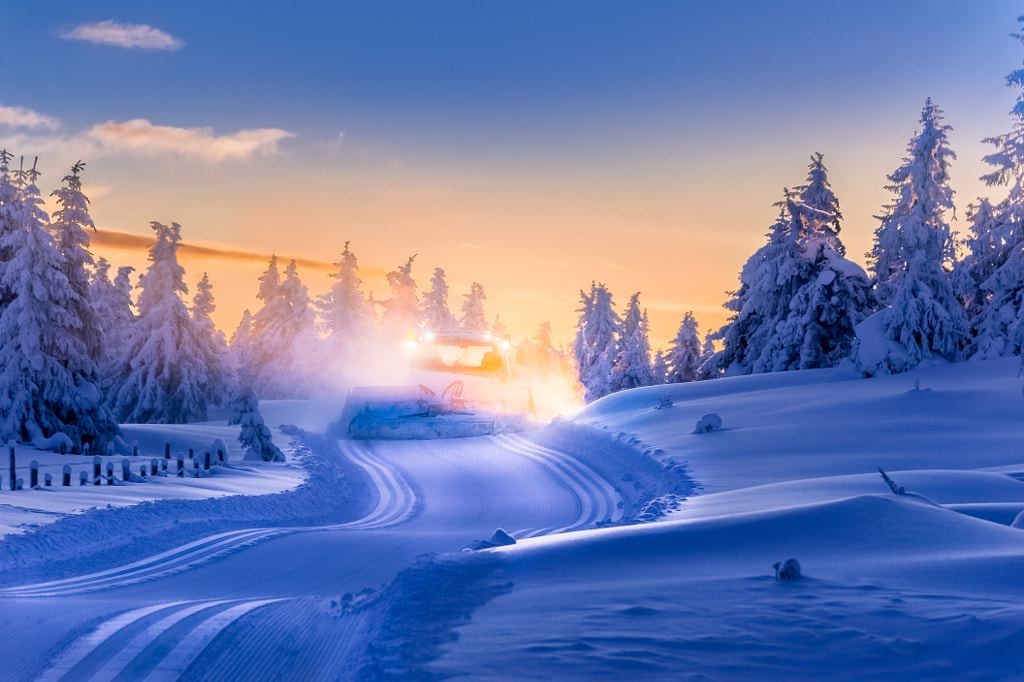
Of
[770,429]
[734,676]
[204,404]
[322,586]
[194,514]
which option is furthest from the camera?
[204,404]

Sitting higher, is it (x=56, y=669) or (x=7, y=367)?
(x=7, y=367)

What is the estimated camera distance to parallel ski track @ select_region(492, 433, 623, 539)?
10742 mm

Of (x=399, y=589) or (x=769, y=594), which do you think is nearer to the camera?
(x=769, y=594)

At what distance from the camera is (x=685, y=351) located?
47.8 m

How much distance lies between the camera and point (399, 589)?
523 cm

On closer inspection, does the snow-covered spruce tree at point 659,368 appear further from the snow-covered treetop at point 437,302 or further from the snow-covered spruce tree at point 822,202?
the snow-covered spruce tree at point 822,202

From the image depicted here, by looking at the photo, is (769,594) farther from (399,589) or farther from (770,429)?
(770,429)

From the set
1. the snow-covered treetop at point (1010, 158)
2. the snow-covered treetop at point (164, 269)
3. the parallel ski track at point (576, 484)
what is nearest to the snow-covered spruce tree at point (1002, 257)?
the snow-covered treetop at point (1010, 158)

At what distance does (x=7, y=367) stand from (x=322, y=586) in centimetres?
1956

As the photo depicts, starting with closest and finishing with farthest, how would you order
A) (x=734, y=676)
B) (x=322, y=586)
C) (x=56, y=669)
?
(x=734, y=676) → (x=56, y=669) → (x=322, y=586)

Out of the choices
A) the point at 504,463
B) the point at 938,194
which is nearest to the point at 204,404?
the point at 504,463

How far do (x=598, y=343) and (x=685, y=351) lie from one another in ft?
27.5

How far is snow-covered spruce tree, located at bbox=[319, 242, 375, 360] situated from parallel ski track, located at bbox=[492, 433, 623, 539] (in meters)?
34.8

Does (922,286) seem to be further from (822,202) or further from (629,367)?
(629,367)
